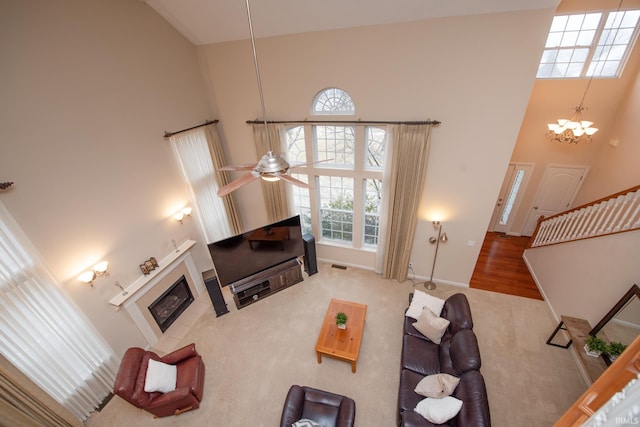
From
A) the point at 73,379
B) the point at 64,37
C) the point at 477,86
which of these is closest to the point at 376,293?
the point at 477,86

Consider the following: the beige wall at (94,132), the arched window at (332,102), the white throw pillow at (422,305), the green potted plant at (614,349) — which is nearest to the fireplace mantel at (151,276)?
the beige wall at (94,132)

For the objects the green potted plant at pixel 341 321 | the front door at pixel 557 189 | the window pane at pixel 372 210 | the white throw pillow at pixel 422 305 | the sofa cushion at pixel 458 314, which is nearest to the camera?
the sofa cushion at pixel 458 314

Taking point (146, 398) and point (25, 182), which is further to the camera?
point (146, 398)

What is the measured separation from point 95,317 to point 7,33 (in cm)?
350

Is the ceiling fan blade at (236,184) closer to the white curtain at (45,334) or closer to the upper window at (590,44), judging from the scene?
the white curtain at (45,334)

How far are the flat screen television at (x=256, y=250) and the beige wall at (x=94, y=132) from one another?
1075 mm

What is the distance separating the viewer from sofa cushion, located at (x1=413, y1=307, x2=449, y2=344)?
3926 mm

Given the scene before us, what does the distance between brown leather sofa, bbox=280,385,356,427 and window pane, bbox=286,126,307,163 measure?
404cm

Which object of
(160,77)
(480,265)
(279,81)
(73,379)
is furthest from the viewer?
(480,265)

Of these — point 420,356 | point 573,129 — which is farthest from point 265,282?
point 573,129

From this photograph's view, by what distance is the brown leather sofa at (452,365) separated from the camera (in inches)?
113

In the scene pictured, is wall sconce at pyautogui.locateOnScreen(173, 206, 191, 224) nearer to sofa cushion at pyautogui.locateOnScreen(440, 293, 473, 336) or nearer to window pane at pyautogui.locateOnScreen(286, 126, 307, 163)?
window pane at pyautogui.locateOnScreen(286, 126, 307, 163)

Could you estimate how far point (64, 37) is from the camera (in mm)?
3232

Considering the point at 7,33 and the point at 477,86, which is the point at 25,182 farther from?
the point at 477,86
